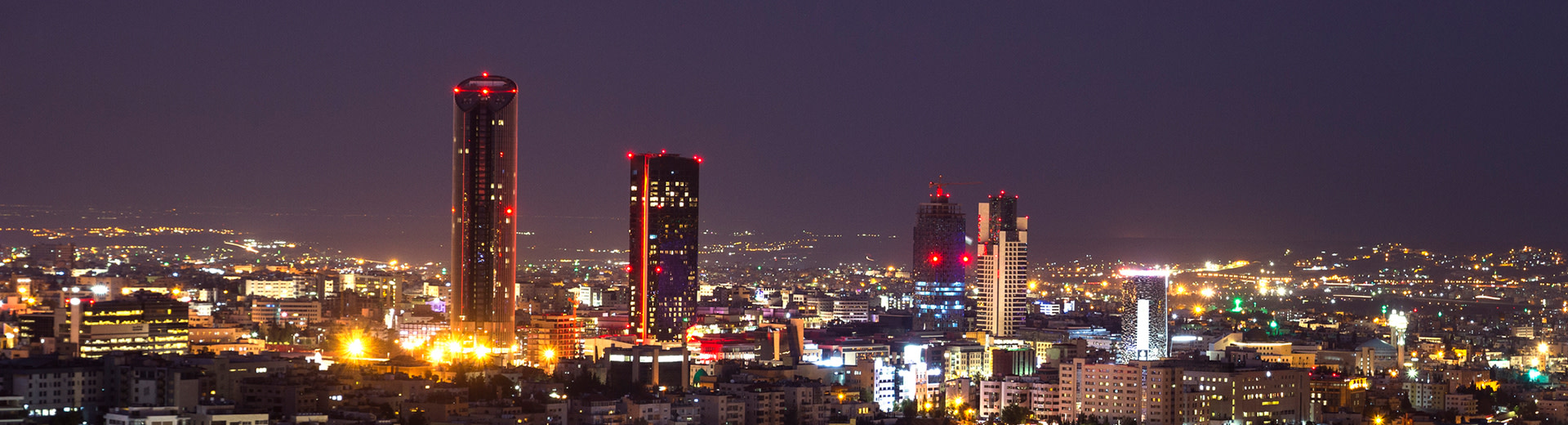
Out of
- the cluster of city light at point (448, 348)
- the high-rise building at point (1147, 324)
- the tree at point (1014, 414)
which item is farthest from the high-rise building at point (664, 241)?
the tree at point (1014, 414)

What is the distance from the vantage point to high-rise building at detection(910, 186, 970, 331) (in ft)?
273

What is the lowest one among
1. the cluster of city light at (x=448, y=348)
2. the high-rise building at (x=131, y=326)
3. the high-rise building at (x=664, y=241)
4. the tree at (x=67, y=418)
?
the tree at (x=67, y=418)

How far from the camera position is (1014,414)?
46.8 m

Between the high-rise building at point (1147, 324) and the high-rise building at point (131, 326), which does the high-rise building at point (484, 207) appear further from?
the high-rise building at point (1147, 324)

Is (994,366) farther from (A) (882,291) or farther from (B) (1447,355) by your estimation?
(A) (882,291)

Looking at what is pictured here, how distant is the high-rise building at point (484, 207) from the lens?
5966 centimetres

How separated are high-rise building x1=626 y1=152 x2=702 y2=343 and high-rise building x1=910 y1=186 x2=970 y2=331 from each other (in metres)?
16.8

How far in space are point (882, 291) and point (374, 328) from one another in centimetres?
3769

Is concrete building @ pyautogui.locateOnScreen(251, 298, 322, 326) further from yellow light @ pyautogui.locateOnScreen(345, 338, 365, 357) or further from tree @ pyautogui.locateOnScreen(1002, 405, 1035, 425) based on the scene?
tree @ pyautogui.locateOnScreen(1002, 405, 1035, 425)

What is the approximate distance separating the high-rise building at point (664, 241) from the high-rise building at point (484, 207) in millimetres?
4296

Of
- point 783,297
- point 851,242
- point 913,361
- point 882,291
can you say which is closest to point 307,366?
point 913,361

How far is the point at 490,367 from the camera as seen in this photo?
1903 inches

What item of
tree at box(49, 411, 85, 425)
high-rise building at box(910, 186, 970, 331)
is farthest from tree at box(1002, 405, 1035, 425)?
high-rise building at box(910, 186, 970, 331)

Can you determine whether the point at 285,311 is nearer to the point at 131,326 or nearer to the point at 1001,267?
the point at 131,326
